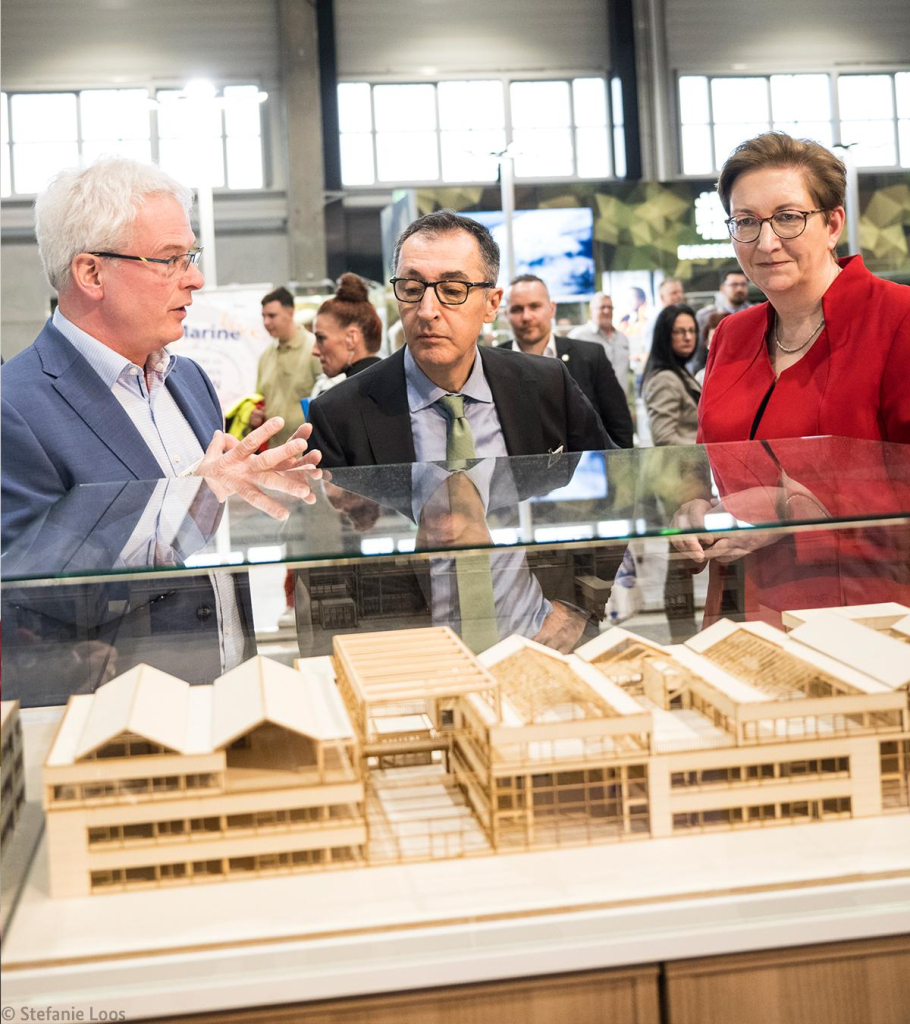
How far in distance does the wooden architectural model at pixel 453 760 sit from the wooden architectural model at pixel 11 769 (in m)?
0.07

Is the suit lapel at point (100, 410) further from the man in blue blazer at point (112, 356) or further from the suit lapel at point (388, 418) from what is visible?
the suit lapel at point (388, 418)

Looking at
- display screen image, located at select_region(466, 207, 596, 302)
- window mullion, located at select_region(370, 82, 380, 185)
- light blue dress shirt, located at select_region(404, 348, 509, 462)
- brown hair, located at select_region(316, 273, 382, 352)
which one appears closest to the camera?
light blue dress shirt, located at select_region(404, 348, 509, 462)

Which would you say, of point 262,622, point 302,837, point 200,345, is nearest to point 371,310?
point 200,345

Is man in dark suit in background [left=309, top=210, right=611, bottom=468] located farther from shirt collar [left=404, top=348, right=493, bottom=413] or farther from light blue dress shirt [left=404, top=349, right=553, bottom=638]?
light blue dress shirt [left=404, top=349, right=553, bottom=638]

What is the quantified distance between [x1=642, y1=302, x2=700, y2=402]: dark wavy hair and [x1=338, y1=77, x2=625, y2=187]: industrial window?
11901mm

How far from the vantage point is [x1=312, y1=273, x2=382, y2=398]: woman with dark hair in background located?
6.35 meters

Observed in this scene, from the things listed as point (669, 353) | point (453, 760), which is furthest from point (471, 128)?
point (453, 760)

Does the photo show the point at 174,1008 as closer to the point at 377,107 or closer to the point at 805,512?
the point at 805,512

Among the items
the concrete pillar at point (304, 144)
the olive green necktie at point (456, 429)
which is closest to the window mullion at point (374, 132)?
the concrete pillar at point (304, 144)

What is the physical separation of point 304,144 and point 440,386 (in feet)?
52.3

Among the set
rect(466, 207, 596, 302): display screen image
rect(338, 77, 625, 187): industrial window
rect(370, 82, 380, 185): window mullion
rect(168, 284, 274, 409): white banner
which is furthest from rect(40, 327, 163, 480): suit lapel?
rect(370, 82, 380, 185): window mullion

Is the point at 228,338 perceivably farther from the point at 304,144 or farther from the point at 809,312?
the point at 304,144

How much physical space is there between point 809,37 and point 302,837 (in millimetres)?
20453

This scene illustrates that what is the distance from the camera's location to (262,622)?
1821mm
